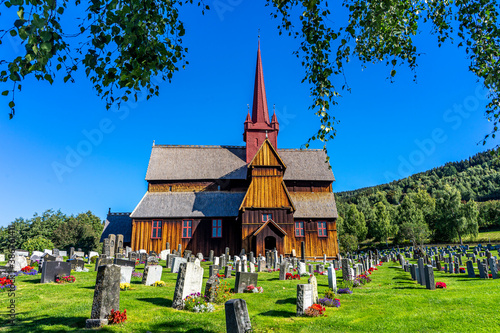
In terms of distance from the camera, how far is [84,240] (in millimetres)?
37875

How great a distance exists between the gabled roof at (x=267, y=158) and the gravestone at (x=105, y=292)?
23008 millimetres

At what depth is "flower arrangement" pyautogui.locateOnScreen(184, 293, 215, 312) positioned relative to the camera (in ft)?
31.1

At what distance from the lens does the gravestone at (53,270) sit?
43.5ft

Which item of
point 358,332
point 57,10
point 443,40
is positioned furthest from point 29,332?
point 443,40

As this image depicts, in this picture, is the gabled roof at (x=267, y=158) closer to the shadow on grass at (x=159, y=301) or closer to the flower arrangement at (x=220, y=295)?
the flower arrangement at (x=220, y=295)

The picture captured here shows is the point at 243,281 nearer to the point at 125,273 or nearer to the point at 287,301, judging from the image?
the point at 287,301

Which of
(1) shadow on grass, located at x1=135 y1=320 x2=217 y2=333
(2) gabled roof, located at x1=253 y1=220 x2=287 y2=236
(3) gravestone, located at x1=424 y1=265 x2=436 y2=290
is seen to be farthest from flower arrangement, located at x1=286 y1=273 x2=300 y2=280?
(2) gabled roof, located at x1=253 y1=220 x2=287 y2=236

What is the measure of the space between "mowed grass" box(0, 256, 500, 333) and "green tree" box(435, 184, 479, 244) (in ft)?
159

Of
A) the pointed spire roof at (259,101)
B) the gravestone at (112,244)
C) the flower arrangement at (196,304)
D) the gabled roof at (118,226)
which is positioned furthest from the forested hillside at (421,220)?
the flower arrangement at (196,304)

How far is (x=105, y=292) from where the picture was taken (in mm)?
8047

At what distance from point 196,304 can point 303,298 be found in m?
3.24

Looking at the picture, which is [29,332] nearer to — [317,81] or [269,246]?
[317,81]

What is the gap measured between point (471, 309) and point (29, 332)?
36.5ft

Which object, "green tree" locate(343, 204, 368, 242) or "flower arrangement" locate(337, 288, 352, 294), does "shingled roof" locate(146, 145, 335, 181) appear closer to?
"flower arrangement" locate(337, 288, 352, 294)
